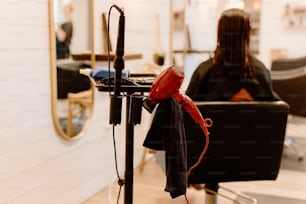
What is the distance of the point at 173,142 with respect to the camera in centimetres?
A: 116

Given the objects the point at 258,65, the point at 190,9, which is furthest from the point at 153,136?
the point at 190,9

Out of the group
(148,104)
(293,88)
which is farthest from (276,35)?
(148,104)

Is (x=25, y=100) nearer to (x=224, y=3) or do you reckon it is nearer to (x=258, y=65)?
(x=258, y=65)

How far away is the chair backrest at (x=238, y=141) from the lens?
186 cm

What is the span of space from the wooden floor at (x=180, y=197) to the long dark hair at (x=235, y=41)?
104cm

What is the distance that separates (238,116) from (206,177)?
37 centimetres

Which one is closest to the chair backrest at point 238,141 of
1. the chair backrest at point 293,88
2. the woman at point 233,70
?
the woman at point 233,70

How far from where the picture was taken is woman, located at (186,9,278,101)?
200cm

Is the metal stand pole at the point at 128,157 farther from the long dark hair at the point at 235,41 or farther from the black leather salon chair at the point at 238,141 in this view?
the long dark hair at the point at 235,41

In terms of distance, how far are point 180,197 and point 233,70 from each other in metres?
1.07

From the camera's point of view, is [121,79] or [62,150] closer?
[121,79]

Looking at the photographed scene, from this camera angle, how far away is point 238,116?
1.87 m

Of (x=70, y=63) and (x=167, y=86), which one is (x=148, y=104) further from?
(x=70, y=63)

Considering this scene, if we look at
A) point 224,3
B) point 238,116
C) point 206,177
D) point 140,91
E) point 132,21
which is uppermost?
point 224,3
